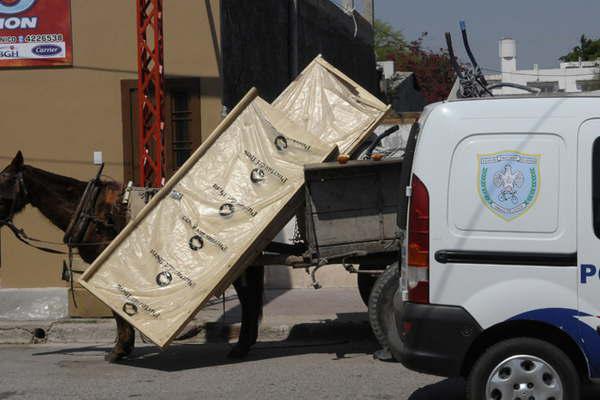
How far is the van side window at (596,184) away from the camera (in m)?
5.93

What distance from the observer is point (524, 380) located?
6012 mm

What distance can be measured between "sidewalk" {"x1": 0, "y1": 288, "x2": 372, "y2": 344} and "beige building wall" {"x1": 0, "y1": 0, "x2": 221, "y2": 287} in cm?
202

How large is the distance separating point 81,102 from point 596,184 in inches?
361

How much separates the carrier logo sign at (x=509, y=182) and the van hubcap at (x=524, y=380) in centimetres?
94

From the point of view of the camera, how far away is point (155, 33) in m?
12.3

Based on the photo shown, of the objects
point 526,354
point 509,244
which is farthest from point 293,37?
point 526,354

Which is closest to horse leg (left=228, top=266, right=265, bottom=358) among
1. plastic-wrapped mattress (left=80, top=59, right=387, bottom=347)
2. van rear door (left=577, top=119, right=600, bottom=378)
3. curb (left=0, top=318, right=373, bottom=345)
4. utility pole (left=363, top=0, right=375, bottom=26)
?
plastic-wrapped mattress (left=80, top=59, right=387, bottom=347)

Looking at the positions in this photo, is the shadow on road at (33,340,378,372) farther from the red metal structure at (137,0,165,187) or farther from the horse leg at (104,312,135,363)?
the red metal structure at (137,0,165,187)

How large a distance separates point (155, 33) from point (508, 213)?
24.4 feet

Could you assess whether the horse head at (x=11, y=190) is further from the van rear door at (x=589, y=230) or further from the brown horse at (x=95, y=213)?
the van rear door at (x=589, y=230)

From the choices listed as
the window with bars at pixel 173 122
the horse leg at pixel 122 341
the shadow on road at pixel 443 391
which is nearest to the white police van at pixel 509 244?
the shadow on road at pixel 443 391

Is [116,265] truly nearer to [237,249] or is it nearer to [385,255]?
[237,249]

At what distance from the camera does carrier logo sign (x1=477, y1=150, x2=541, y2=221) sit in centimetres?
596

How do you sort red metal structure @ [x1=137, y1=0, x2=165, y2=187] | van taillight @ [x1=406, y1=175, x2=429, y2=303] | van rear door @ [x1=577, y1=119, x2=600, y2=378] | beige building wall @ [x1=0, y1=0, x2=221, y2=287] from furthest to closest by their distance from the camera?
beige building wall @ [x1=0, y1=0, x2=221, y2=287] < red metal structure @ [x1=137, y1=0, x2=165, y2=187] < van taillight @ [x1=406, y1=175, x2=429, y2=303] < van rear door @ [x1=577, y1=119, x2=600, y2=378]
